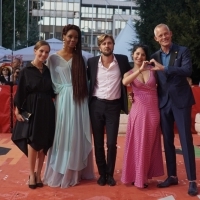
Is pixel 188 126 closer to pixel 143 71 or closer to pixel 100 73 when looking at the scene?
pixel 143 71

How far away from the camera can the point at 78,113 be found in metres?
4.28

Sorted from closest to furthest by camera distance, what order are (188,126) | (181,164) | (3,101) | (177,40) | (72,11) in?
(188,126) → (181,164) → (3,101) → (177,40) → (72,11)

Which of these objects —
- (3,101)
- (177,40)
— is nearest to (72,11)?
(177,40)

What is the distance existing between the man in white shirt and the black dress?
509mm

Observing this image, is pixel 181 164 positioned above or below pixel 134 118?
below

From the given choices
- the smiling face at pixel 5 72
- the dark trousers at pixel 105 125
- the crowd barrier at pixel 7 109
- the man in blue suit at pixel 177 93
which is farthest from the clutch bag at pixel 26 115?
the smiling face at pixel 5 72

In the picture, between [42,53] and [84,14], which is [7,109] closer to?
[42,53]

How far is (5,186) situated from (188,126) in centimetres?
215

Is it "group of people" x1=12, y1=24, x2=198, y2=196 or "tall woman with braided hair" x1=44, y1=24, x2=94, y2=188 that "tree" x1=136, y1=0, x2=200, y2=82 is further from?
"tall woman with braided hair" x1=44, y1=24, x2=94, y2=188

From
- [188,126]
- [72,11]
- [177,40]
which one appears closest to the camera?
[188,126]

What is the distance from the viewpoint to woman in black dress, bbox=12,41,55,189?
4.13 m

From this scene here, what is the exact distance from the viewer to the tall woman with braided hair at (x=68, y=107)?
13.9ft

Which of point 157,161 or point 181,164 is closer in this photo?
point 157,161

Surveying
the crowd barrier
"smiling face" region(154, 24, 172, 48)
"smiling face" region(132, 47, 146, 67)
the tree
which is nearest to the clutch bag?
"smiling face" region(132, 47, 146, 67)
